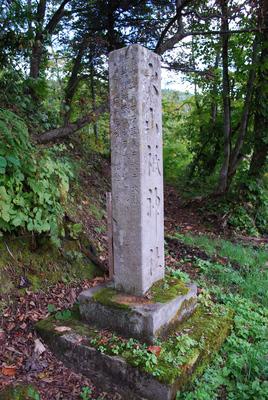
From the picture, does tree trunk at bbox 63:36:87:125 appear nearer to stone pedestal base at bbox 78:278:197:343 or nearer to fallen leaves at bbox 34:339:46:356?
stone pedestal base at bbox 78:278:197:343

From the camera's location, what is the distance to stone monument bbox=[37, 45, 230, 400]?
2637mm

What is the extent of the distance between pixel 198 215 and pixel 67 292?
5.66 m

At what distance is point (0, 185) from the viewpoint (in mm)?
3162

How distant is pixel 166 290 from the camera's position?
121 inches

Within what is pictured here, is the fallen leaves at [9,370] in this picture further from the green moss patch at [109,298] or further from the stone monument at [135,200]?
the green moss patch at [109,298]

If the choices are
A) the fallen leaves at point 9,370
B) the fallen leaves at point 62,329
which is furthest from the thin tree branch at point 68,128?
the fallen leaves at point 9,370

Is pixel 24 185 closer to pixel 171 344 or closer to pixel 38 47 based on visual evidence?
pixel 171 344

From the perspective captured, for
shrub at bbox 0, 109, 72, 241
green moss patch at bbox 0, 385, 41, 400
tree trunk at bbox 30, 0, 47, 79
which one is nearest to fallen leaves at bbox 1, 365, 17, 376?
green moss patch at bbox 0, 385, 41, 400

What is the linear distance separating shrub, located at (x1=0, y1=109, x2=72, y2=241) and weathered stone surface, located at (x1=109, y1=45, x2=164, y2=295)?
0.94 m

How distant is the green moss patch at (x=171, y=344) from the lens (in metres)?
2.41

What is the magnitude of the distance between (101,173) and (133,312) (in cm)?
534

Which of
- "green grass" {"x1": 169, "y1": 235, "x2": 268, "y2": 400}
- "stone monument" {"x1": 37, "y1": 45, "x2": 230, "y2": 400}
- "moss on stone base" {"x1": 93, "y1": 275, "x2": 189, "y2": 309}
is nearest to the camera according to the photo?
"green grass" {"x1": 169, "y1": 235, "x2": 268, "y2": 400}

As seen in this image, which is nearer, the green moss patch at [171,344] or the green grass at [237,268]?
the green moss patch at [171,344]

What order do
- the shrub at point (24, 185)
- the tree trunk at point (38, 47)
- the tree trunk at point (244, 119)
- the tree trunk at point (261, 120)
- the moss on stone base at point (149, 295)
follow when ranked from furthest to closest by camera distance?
the tree trunk at point (244, 119) → the tree trunk at point (261, 120) → the tree trunk at point (38, 47) → the shrub at point (24, 185) → the moss on stone base at point (149, 295)
